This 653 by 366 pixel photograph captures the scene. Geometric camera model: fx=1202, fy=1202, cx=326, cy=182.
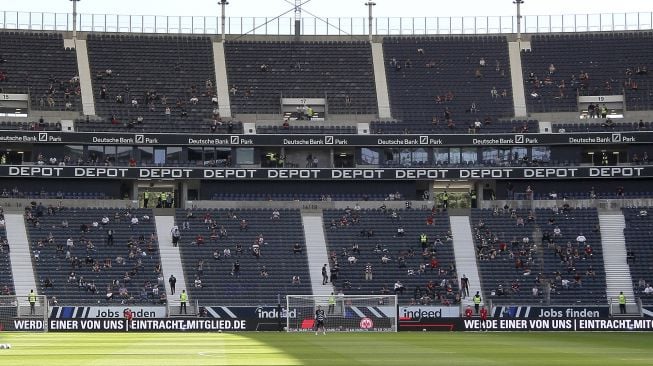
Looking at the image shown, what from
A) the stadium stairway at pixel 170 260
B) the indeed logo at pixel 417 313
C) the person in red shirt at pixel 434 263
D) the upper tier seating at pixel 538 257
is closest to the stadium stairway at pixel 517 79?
the upper tier seating at pixel 538 257

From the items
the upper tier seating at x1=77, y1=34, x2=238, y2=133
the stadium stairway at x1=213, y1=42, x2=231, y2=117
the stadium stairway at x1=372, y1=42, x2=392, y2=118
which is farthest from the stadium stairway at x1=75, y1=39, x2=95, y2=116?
the stadium stairway at x1=372, y1=42, x2=392, y2=118

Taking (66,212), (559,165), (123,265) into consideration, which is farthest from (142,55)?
(559,165)

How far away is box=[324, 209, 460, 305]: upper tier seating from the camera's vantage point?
79.2 metres

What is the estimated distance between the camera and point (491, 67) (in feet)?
323

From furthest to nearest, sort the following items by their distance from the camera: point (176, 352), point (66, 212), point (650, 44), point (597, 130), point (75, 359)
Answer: point (650, 44)
point (597, 130)
point (66, 212)
point (176, 352)
point (75, 359)

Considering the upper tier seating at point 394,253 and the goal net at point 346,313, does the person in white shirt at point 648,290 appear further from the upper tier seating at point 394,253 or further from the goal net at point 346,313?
the goal net at point 346,313

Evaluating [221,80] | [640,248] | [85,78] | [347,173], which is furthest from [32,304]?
[640,248]

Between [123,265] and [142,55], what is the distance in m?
23.4

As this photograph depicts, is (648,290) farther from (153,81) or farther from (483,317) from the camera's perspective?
(153,81)

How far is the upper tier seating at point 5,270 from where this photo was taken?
76.6 meters

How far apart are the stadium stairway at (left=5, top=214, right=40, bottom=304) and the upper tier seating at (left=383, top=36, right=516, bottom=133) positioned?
30403mm

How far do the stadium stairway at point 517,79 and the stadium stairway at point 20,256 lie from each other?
39006 mm

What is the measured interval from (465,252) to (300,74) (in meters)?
22.7

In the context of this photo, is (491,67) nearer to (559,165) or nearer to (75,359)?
(559,165)
